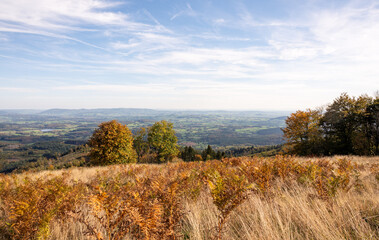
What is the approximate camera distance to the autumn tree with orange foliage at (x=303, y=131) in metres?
31.2

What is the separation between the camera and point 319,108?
1326 inches

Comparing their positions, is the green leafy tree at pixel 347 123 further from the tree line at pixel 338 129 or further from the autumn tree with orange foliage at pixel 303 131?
the autumn tree with orange foliage at pixel 303 131

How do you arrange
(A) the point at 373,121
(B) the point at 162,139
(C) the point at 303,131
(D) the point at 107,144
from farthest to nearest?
(B) the point at 162,139, (C) the point at 303,131, (A) the point at 373,121, (D) the point at 107,144

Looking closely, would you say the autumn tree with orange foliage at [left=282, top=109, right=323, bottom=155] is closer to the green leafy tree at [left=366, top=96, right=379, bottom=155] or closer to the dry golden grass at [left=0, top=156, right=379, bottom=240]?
the green leafy tree at [left=366, top=96, right=379, bottom=155]

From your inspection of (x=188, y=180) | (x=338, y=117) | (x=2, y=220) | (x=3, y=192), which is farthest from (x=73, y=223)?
(x=338, y=117)

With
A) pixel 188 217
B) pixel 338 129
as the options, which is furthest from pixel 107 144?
pixel 338 129

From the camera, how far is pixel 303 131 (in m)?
32.4

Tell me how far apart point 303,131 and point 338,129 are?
15.9 ft

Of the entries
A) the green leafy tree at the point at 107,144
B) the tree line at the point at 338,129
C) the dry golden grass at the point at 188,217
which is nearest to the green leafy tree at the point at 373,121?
the tree line at the point at 338,129

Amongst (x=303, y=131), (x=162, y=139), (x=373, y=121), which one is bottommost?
(x=162, y=139)

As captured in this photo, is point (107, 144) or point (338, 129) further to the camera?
point (338, 129)

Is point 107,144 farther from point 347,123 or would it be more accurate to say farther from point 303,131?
point 347,123

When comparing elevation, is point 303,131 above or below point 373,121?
below

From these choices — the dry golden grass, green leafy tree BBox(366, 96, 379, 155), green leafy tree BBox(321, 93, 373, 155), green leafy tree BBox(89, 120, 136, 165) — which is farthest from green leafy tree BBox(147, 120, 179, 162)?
the dry golden grass
